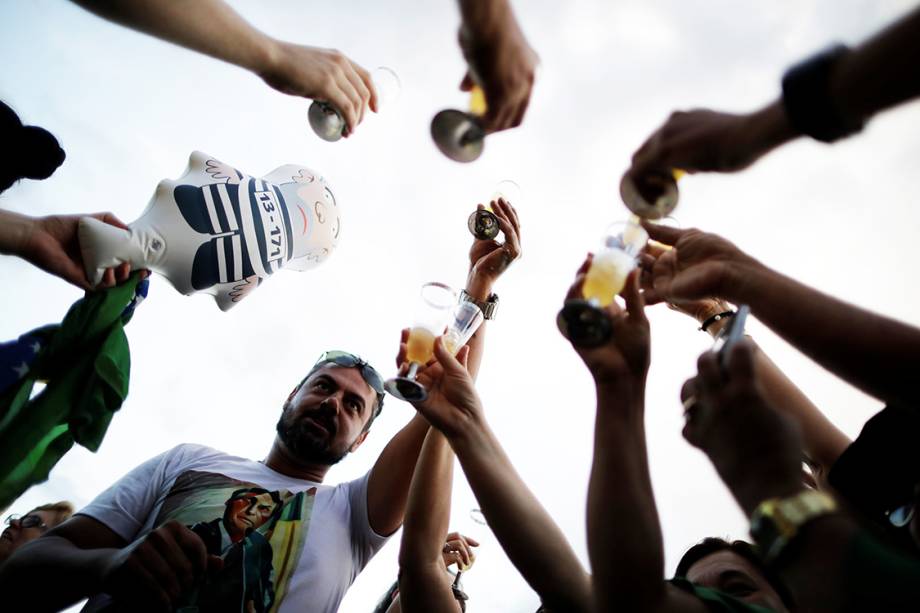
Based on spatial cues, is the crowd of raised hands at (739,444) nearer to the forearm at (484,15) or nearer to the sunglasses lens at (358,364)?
the forearm at (484,15)

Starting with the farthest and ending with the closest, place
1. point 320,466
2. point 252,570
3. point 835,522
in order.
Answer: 1. point 320,466
2. point 252,570
3. point 835,522

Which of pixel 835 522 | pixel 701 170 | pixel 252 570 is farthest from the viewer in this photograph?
pixel 252 570

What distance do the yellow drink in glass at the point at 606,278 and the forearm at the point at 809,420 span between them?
2.64 ft

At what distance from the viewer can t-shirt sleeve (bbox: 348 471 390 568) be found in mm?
2801

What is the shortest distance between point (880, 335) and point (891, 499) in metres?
0.87

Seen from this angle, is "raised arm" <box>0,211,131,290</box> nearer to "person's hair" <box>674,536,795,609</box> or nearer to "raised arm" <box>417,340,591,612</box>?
"raised arm" <box>417,340,591,612</box>

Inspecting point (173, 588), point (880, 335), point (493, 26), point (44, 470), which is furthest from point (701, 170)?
point (44, 470)

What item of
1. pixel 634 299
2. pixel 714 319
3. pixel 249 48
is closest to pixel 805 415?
pixel 714 319

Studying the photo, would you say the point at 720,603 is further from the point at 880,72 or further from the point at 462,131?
the point at 462,131

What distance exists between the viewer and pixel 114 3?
1877 mm

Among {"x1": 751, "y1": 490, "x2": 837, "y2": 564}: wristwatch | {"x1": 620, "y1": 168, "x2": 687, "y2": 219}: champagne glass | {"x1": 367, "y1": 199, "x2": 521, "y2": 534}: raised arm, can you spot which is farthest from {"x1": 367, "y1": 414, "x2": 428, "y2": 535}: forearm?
{"x1": 751, "y1": 490, "x2": 837, "y2": 564}: wristwatch

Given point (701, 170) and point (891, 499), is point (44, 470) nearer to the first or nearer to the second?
point (701, 170)

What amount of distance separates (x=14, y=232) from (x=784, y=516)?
328 centimetres

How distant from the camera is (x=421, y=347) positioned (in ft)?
8.18
